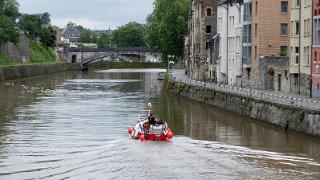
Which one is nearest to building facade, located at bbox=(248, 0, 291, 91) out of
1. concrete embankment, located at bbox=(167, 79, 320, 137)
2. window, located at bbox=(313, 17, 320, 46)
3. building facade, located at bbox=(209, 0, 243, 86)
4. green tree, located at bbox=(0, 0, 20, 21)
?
concrete embankment, located at bbox=(167, 79, 320, 137)

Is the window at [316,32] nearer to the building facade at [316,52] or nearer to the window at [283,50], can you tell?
the building facade at [316,52]

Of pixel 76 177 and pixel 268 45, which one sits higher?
pixel 268 45

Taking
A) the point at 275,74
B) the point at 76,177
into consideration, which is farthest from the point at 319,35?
the point at 76,177

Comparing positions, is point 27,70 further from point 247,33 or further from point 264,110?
point 264,110

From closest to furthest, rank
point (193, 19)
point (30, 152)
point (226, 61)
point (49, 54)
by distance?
point (30, 152) < point (226, 61) < point (193, 19) < point (49, 54)

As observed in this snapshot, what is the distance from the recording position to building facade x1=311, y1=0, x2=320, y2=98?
58156mm

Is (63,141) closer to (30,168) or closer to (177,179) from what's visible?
(30,168)

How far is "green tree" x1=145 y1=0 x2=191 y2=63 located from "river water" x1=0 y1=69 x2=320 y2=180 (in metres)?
50.9

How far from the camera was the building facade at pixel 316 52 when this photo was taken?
5816 centimetres

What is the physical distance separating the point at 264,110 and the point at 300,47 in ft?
36.5

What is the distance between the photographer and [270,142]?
1813 inches

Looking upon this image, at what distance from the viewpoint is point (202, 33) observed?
10156cm

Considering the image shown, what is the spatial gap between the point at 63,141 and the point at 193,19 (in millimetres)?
65644

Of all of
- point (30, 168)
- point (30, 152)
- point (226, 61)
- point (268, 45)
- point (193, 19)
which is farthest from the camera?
point (193, 19)
